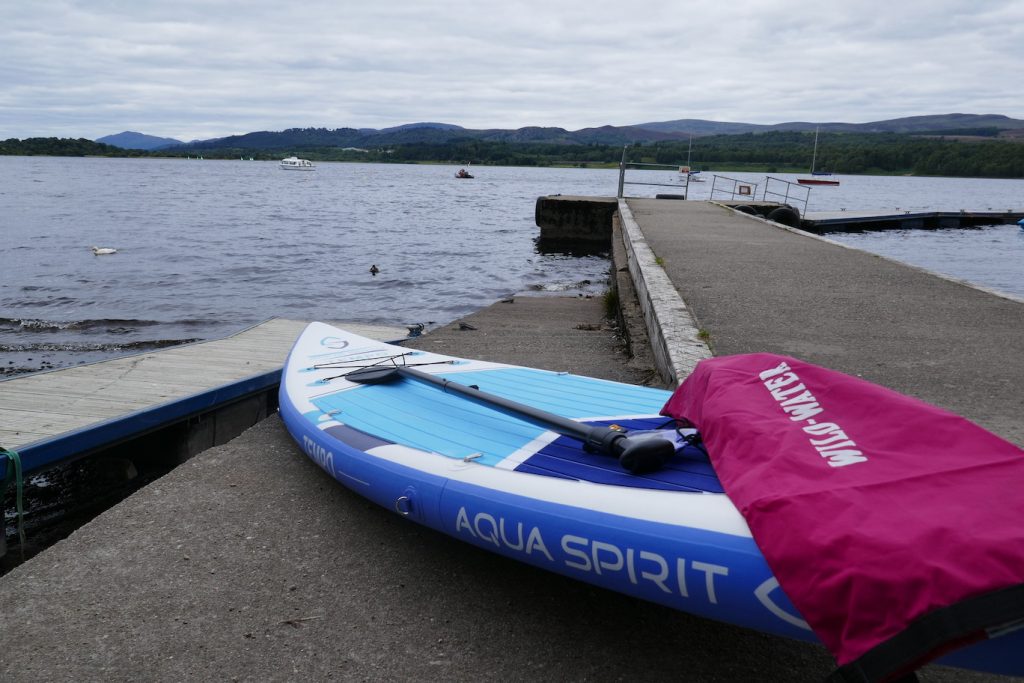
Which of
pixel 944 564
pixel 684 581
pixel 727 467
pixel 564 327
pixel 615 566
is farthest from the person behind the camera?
pixel 564 327

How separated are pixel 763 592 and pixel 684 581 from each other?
237mm

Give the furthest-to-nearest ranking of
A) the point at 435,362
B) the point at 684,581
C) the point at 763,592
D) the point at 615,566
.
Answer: the point at 435,362, the point at 615,566, the point at 684,581, the point at 763,592

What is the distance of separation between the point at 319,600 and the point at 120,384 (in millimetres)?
3359

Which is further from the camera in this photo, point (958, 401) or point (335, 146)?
point (335, 146)

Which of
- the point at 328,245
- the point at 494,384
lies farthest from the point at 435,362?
the point at 328,245

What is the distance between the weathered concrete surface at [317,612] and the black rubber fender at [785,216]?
20107mm

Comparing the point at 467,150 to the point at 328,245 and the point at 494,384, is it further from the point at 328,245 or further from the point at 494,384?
the point at 494,384

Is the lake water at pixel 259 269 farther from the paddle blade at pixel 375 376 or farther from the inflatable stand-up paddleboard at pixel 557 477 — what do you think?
the inflatable stand-up paddleboard at pixel 557 477

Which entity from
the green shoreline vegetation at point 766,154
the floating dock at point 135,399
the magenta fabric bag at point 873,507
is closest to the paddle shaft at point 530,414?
the magenta fabric bag at point 873,507

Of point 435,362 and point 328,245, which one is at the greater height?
point 435,362

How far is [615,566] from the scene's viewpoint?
237 cm

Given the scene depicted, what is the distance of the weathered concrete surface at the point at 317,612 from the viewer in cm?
249

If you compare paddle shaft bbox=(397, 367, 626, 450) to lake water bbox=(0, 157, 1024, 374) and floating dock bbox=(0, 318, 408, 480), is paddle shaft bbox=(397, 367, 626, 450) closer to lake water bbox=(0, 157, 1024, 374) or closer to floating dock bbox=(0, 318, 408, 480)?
floating dock bbox=(0, 318, 408, 480)

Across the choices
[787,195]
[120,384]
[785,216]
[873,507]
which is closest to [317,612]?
[873,507]
